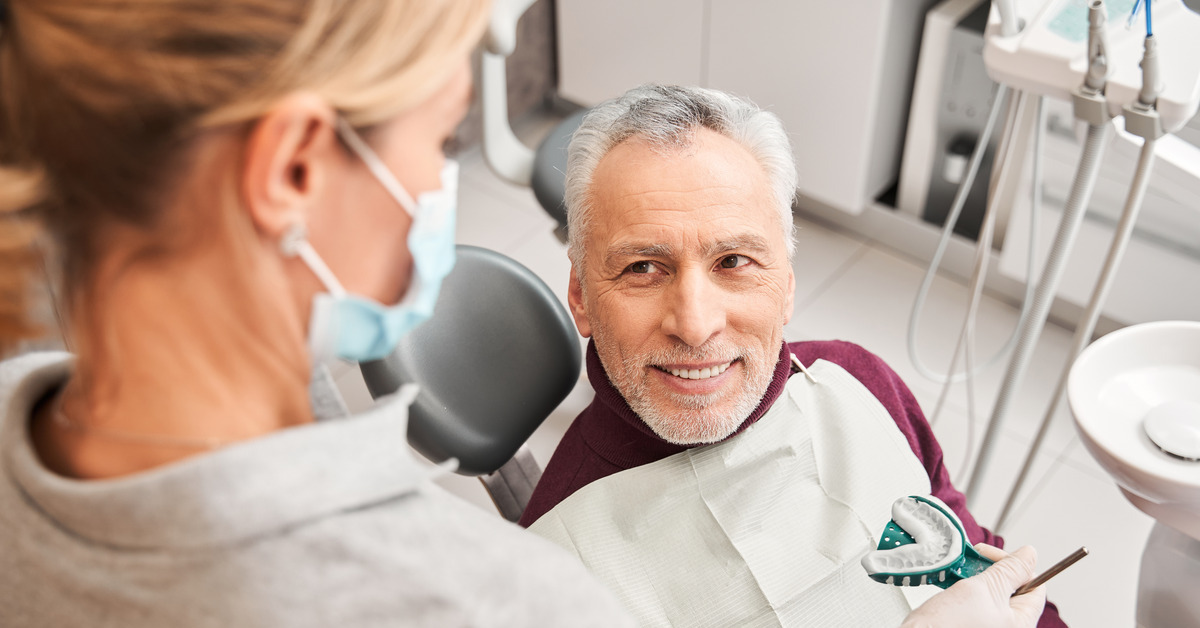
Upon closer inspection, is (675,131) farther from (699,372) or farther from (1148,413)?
(1148,413)

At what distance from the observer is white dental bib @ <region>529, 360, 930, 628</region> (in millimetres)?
1233

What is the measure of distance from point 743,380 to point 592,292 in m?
0.23

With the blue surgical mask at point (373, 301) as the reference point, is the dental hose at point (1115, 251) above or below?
below

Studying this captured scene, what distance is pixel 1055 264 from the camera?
1400 mm

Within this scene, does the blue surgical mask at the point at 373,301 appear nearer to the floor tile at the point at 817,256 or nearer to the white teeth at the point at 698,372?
the white teeth at the point at 698,372

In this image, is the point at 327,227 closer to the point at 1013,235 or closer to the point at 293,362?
the point at 293,362

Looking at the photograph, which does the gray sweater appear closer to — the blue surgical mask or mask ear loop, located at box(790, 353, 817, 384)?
the blue surgical mask

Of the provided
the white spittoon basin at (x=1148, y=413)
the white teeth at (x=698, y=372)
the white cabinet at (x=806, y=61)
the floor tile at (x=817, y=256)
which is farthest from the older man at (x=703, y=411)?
the floor tile at (x=817, y=256)

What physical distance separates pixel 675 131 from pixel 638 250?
0.17 m

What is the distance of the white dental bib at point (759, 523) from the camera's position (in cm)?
123

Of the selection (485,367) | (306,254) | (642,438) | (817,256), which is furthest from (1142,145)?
(817,256)

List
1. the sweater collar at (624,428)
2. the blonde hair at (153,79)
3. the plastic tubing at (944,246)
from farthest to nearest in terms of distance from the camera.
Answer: the plastic tubing at (944,246) < the sweater collar at (624,428) < the blonde hair at (153,79)

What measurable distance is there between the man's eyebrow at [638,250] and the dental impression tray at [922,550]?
424 millimetres

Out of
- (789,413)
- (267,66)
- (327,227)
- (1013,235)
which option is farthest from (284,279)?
(1013,235)
